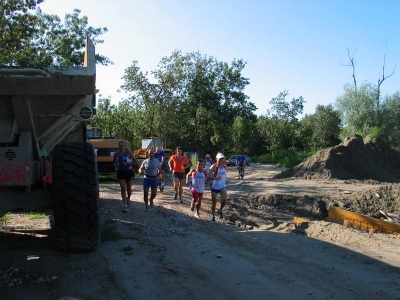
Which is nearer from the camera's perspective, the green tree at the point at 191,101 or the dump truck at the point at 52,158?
the dump truck at the point at 52,158

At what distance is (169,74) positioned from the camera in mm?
38844

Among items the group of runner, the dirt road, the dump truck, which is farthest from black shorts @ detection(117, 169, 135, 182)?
the dump truck

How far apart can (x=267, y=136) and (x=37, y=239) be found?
180 feet

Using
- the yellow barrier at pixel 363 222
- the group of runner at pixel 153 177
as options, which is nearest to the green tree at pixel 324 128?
the yellow barrier at pixel 363 222

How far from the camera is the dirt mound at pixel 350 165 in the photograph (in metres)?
22.6

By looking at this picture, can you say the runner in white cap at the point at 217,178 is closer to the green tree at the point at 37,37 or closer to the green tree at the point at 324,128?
the green tree at the point at 37,37

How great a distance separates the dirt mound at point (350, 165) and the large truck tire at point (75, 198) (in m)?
18.4

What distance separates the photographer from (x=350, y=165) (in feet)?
78.2

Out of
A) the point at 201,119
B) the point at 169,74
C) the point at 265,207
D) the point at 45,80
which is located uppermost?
the point at 169,74

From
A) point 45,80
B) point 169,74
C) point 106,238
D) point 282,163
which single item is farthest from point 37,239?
point 282,163

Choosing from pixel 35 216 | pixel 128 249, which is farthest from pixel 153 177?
pixel 128 249

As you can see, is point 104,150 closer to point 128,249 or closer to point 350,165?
point 350,165

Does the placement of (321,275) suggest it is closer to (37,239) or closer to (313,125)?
(37,239)

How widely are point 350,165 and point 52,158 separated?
70.6 ft
